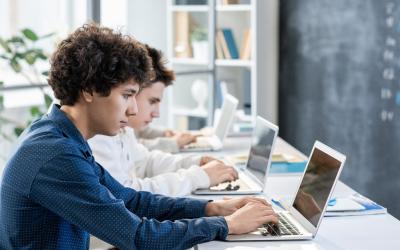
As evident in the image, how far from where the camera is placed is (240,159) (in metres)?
3.42

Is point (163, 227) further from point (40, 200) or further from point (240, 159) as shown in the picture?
point (240, 159)

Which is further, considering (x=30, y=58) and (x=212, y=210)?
(x=30, y=58)

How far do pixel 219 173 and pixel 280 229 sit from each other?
717 millimetres

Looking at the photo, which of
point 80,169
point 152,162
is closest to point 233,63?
point 152,162

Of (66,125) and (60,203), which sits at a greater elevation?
(66,125)

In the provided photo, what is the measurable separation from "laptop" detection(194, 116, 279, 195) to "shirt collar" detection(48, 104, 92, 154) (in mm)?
952

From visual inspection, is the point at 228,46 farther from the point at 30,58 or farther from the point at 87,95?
the point at 87,95

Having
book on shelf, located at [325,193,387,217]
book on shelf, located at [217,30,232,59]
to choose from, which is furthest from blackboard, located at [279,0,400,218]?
book on shelf, located at [325,193,387,217]

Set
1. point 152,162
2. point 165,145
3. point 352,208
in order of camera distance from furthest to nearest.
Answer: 1. point 165,145
2. point 152,162
3. point 352,208

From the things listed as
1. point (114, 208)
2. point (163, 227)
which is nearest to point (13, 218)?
point (114, 208)

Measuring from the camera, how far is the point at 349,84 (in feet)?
15.2

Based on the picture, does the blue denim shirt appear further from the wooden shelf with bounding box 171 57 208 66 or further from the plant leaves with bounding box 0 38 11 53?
the wooden shelf with bounding box 171 57 208 66

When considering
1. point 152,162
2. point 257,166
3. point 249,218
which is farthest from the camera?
point 152,162

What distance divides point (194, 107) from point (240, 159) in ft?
8.83
